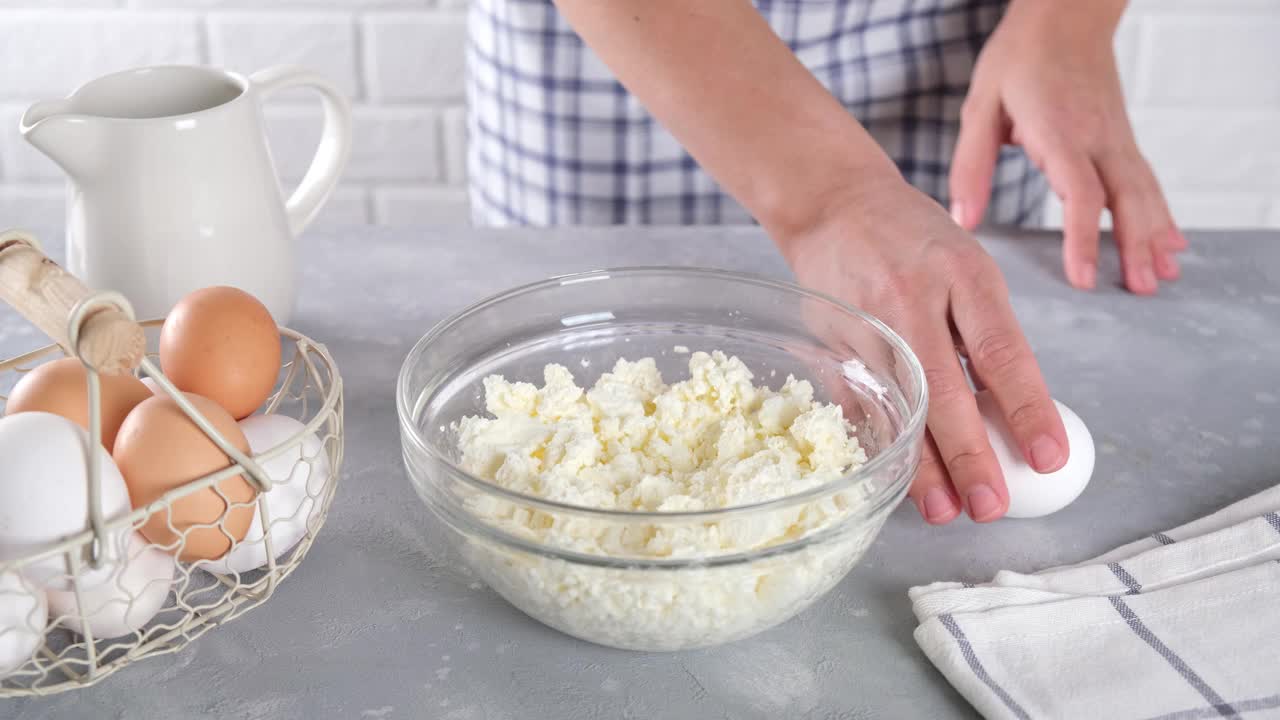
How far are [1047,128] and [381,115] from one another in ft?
4.06

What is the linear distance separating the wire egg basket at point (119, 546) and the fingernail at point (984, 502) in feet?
1.29

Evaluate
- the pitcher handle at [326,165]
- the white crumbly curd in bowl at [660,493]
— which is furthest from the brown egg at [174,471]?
the pitcher handle at [326,165]

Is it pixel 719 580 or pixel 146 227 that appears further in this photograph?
pixel 146 227

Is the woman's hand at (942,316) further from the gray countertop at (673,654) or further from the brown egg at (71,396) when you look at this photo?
the brown egg at (71,396)

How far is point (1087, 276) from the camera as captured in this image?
3.45 feet

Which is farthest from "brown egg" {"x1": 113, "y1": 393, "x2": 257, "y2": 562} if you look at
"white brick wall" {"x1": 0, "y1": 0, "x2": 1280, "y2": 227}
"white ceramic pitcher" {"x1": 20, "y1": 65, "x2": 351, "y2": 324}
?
"white brick wall" {"x1": 0, "y1": 0, "x2": 1280, "y2": 227}

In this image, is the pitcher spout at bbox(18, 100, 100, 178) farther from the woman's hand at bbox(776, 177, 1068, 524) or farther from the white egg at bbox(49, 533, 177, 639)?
the woman's hand at bbox(776, 177, 1068, 524)

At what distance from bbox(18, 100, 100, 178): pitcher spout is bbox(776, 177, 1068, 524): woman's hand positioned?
530 mm

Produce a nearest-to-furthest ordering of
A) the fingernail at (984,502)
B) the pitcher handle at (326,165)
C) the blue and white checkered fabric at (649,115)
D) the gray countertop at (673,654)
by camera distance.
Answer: the gray countertop at (673,654)
the fingernail at (984,502)
the pitcher handle at (326,165)
the blue and white checkered fabric at (649,115)

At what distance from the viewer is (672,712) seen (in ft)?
1.96

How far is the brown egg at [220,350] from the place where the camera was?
2.19 feet

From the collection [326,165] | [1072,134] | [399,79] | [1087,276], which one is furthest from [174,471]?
[399,79]

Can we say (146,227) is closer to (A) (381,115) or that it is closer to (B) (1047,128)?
(B) (1047,128)

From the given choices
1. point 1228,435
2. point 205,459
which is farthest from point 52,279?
point 1228,435
